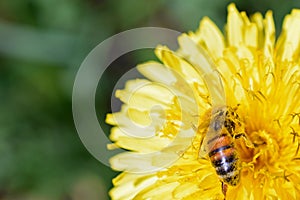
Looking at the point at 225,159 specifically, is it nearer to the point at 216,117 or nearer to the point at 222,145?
the point at 222,145

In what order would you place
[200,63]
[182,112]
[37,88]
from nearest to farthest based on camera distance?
[182,112]
[200,63]
[37,88]

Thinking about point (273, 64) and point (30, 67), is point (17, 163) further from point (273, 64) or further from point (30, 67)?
point (273, 64)

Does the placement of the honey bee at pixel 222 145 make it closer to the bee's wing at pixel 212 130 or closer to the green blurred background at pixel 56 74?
the bee's wing at pixel 212 130

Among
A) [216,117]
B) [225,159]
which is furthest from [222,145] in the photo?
[216,117]

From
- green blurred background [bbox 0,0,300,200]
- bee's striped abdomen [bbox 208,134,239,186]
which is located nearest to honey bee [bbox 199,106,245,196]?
bee's striped abdomen [bbox 208,134,239,186]

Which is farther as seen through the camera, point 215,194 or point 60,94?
point 60,94

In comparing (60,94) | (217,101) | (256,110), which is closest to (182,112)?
(217,101)

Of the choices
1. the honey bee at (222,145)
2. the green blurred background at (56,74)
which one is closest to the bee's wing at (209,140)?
the honey bee at (222,145)

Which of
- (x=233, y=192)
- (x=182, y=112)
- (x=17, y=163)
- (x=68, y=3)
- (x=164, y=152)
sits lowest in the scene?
(x=233, y=192)
